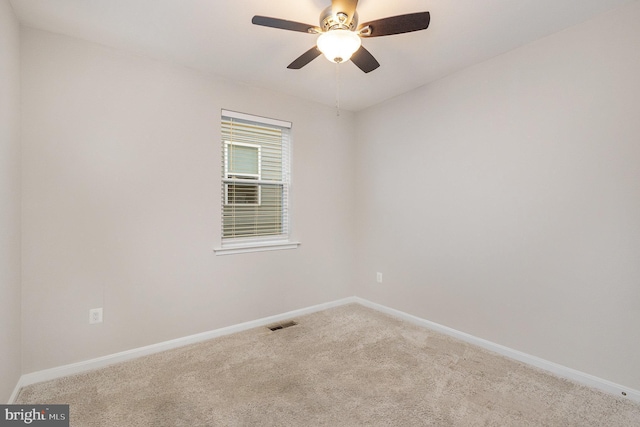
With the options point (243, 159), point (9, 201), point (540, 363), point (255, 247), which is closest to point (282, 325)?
point (255, 247)

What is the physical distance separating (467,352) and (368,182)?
2154mm

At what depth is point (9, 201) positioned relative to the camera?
1863mm

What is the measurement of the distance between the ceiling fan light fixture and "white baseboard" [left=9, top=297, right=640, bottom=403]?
263cm

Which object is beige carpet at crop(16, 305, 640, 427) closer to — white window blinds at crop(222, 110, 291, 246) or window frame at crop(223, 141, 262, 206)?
white window blinds at crop(222, 110, 291, 246)

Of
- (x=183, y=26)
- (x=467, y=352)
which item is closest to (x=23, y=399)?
(x=183, y=26)

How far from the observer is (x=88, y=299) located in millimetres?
2309

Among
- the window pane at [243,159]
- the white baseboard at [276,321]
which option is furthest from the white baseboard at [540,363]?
the window pane at [243,159]

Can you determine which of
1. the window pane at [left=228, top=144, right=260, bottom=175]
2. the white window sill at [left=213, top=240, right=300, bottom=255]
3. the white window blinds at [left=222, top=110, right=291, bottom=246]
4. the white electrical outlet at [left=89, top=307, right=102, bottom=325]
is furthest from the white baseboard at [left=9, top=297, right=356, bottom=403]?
the window pane at [left=228, top=144, right=260, bottom=175]

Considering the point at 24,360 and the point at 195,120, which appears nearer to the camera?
the point at 24,360

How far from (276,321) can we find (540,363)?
2.41 meters

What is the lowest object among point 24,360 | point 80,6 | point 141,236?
point 24,360

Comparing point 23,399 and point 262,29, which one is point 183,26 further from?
point 23,399

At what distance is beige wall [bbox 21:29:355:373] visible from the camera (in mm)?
2154
